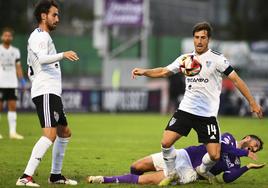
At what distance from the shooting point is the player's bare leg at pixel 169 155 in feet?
38.3

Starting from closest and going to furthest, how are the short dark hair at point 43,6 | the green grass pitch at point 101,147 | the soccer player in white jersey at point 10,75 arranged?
the short dark hair at point 43,6
the green grass pitch at point 101,147
the soccer player in white jersey at point 10,75

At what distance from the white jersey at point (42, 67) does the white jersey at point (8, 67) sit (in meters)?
9.06

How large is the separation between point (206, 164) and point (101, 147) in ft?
24.0

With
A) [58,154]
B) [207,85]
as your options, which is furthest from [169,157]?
[58,154]

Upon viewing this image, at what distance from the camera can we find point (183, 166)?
1197 cm

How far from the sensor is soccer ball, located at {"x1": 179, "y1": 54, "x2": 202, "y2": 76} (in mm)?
11898

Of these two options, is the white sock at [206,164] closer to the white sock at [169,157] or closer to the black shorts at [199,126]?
the black shorts at [199,126]

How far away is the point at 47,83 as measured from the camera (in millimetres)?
11531

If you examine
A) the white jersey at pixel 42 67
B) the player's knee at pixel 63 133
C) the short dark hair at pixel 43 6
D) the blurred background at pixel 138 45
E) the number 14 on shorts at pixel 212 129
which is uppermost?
the short dark hair at pixel 43 6

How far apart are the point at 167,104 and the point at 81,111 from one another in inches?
188

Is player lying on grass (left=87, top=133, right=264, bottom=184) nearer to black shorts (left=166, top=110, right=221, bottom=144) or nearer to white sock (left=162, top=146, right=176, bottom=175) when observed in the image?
white sock (left=162, top=146, right=176, bottom=175)

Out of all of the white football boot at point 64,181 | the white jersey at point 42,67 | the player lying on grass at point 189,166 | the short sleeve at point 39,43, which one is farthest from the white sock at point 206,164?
the short sleeve at point 39,43

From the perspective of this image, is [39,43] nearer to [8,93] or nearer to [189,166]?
[189,166]

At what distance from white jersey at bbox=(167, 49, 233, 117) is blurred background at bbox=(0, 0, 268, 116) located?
23.6 metres
